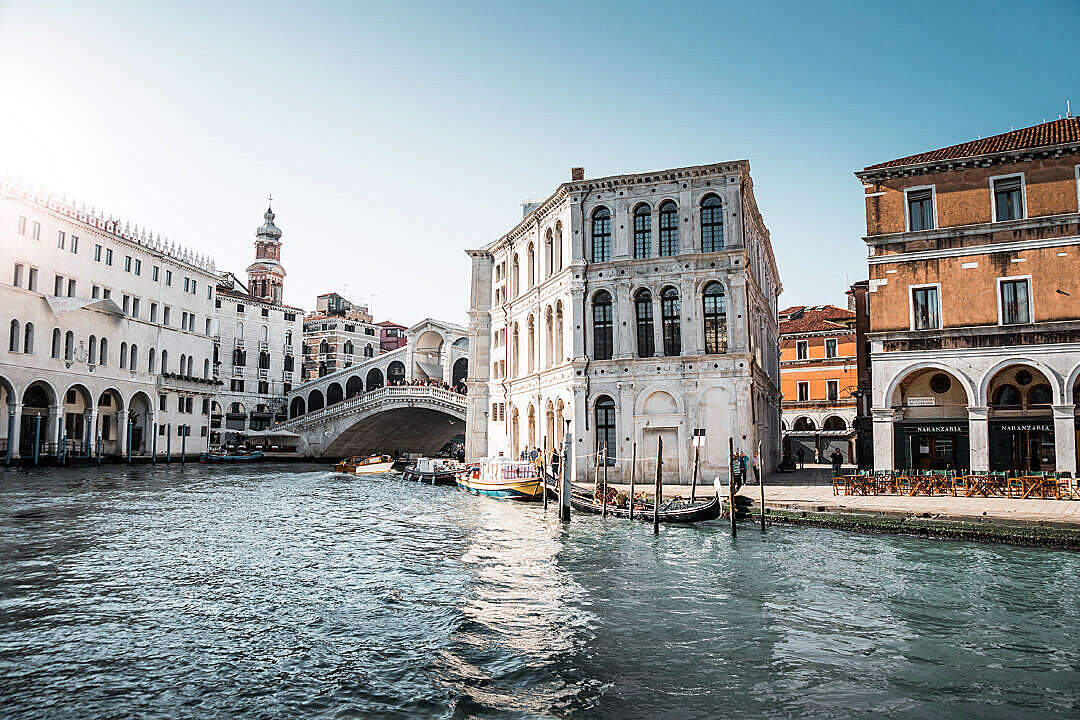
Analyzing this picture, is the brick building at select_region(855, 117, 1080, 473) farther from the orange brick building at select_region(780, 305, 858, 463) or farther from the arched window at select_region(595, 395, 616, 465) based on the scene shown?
the orange brick building at select_region(780, 305, 858, 463)

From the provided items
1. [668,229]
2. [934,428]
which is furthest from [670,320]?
[934,428]

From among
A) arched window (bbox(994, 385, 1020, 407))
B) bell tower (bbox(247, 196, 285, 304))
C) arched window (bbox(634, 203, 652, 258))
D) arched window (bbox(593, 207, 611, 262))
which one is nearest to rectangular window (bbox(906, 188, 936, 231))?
arched window (bbox(994, 385, 1020, 407))

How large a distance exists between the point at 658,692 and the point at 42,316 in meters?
39.9

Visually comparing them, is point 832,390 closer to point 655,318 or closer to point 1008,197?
point 655,318

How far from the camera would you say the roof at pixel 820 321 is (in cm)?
4369

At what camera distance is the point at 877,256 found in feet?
75.0

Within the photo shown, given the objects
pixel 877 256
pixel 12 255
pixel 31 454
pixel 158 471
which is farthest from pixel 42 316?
pixel 877 256

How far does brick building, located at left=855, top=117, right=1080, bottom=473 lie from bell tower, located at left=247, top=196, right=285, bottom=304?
5716cm

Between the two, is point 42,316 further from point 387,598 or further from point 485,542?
point 387,598

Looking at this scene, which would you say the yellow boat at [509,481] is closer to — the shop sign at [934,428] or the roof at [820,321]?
the shop sign at [934,428]

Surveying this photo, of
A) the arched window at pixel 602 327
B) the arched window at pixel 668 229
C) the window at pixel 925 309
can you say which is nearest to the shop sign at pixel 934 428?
the window at pixel 925 309

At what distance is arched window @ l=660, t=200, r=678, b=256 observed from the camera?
26047 mm

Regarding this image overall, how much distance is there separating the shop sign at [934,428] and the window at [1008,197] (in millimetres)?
6066

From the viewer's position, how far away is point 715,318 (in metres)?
25.5
